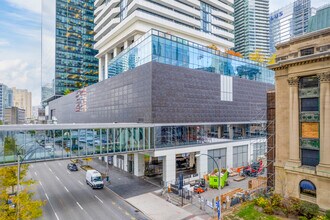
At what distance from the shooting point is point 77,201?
28906 mm

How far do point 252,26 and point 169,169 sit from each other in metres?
170

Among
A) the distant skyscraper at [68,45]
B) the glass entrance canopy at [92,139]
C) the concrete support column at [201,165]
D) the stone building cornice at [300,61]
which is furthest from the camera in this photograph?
the distant skyscraper at [68,45]

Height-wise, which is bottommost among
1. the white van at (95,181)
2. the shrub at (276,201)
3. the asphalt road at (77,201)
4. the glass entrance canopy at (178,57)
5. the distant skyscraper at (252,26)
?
the asphalt road at (77,201)

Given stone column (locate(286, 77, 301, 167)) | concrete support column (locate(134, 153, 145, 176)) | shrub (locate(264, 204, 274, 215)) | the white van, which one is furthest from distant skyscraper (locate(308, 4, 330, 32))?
the white van

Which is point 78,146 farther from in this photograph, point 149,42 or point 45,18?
point 45,18

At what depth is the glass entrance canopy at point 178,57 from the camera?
133ft

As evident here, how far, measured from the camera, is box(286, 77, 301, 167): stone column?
2681cm

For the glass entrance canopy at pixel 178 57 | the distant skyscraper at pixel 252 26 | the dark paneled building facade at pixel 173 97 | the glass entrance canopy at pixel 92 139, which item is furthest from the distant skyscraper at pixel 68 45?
the distant skyscraper at pixel 252 26

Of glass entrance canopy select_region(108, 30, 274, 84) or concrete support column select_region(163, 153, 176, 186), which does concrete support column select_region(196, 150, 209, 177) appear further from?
glass entrance canopy select_region(108, 30, 274, 84)

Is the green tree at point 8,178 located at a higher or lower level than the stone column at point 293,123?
lower

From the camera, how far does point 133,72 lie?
44344 millimetres

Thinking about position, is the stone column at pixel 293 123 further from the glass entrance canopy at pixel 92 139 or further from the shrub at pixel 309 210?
the glass entrance canopy at pixel 92 139

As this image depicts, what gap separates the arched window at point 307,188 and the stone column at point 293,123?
213 cm

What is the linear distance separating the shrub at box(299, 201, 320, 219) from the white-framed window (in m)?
30.0
